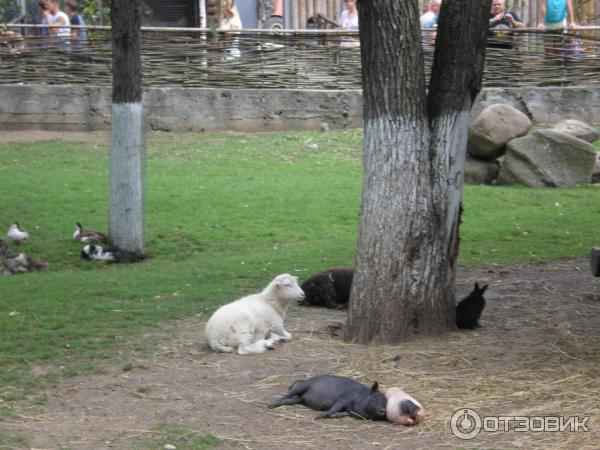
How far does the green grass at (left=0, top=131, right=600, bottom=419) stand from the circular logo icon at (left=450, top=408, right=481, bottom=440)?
287 cm

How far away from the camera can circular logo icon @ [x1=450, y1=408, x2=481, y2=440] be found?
19.8ft

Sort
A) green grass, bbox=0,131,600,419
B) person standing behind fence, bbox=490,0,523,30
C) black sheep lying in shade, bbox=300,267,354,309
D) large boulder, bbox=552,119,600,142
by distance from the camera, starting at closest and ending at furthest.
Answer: green grass, bbox=0,131,600,419 → black sheep lying in shade, bbox=300,267,354,309 → large boulder, bbox=552,119,600,142 → person standing behind fence, bbox=490,0,523,30

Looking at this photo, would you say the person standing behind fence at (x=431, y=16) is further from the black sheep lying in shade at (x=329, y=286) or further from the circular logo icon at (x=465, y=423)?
the circular logo icon at (x=465, y=423)

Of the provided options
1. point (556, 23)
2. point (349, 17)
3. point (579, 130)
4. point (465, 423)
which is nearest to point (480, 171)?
point (579, 130)

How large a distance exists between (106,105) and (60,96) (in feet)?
2.91

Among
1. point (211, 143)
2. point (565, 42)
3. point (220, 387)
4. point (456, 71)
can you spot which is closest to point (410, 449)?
point (220, 387)

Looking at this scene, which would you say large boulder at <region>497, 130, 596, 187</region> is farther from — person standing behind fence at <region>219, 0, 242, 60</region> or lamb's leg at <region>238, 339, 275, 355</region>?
lamb's leg at <region>238, 339, 275, 355</region>

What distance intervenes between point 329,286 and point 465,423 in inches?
144

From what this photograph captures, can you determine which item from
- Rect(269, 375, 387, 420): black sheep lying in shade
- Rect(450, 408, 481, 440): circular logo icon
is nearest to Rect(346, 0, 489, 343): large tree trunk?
Rect(269, 375, 387, 420): black sheep lying in shade

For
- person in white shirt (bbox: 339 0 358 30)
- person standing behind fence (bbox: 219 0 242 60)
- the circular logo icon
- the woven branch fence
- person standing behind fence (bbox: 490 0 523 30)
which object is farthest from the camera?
person in white shirt (bbox: 339 0 358 30)

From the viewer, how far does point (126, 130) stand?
12.0 meters

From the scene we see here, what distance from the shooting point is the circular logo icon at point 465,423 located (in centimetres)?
603

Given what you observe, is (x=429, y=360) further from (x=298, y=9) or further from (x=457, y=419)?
(x=298, y=9)

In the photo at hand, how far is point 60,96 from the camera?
19.0 m
